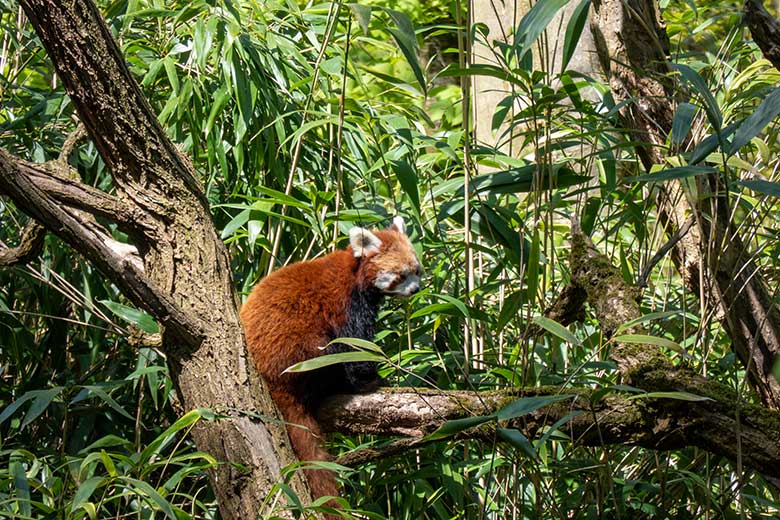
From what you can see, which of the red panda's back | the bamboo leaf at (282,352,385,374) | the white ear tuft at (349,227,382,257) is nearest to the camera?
the bamboo leaf at (282,352,385,374)

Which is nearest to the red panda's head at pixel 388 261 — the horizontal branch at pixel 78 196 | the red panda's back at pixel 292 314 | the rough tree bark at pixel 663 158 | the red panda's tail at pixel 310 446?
the red panda's back at pixel 292 314

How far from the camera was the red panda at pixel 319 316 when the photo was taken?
214cm

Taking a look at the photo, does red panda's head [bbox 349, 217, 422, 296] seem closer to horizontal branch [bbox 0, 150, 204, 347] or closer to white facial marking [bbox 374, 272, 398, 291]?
white facial marking [bbox 374, 272, 398, 291]

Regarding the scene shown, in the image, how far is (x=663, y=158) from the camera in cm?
208

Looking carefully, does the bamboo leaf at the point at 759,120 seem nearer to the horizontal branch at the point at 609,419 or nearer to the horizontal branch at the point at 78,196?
the horizontal branch at the point at 609,419

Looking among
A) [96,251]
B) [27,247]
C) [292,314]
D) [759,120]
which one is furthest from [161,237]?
[759,120]

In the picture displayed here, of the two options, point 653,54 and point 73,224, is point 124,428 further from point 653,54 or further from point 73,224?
point 653,54

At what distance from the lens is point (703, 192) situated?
71.5 inches


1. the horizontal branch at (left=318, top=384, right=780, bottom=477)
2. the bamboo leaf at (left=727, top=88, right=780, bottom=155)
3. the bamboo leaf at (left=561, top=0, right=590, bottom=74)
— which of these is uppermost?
the bamboo leaf at (left=561, top=0, right=590, bottom=74)

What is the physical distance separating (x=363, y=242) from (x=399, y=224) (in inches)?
8.1

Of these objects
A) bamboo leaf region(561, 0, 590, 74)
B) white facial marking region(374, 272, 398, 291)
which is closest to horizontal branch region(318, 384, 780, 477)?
bamboo leaf region(561, 0, 590, 74)

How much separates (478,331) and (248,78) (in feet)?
3.59

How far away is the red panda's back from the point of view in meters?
2.27

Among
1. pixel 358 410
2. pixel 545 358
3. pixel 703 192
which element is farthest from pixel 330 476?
pixel 703 192
